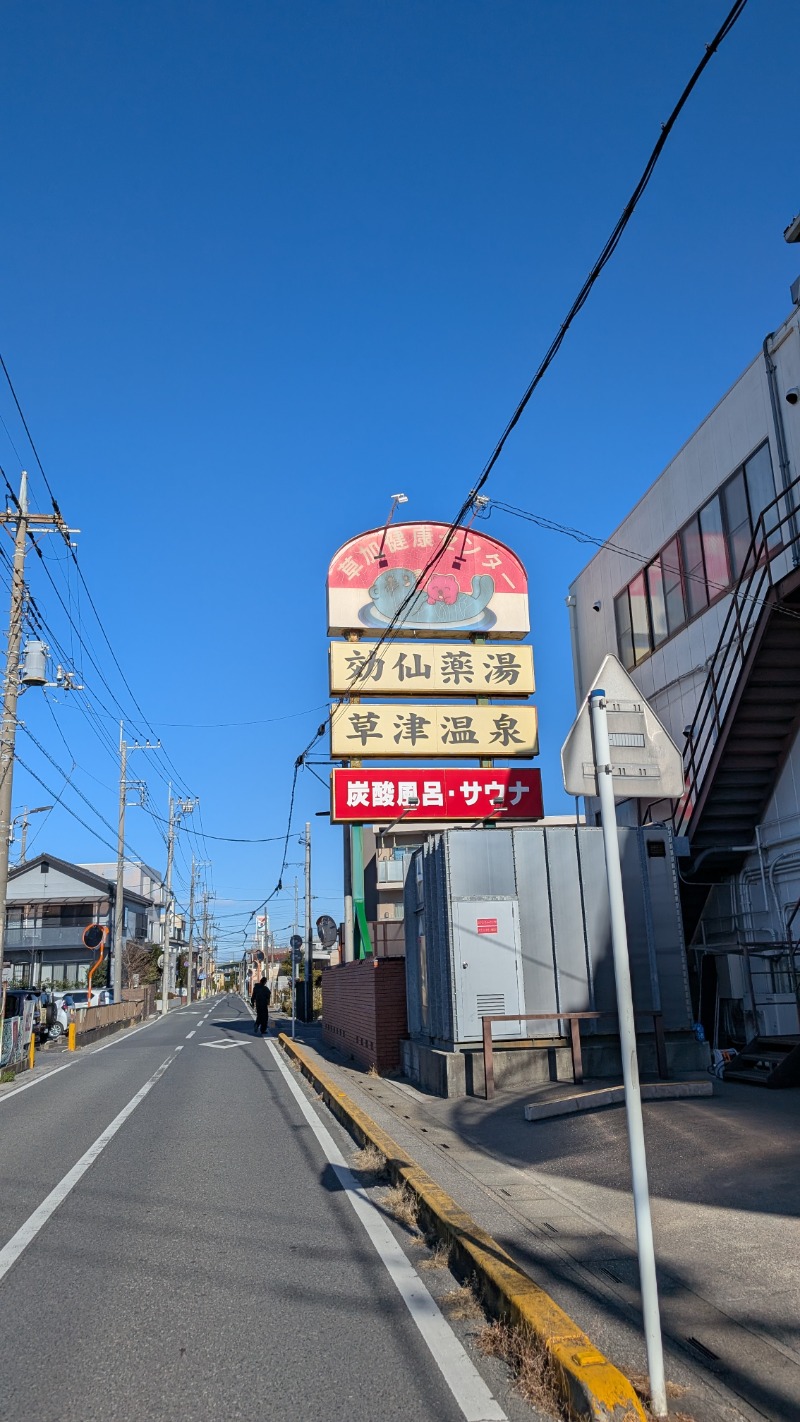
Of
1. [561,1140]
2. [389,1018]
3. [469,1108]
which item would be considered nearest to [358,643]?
[389,1018]

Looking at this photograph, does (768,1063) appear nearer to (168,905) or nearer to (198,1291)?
(198,1291)

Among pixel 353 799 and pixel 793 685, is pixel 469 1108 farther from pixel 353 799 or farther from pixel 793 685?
pixel 353 799

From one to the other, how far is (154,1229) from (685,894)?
11196 millimetres

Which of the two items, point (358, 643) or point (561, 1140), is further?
point (358, 643)

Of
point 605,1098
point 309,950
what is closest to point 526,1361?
point 605,1098

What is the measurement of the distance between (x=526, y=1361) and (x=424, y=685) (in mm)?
18688

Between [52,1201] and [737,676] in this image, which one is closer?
[52,1201]

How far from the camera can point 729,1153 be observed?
7.34m

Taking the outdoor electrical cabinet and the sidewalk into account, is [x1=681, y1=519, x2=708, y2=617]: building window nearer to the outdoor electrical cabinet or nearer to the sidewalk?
the outdoor electrical cabinet

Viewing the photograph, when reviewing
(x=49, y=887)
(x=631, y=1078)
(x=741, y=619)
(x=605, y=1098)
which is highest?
(x=49, y=887)

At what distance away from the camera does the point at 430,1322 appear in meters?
4.66

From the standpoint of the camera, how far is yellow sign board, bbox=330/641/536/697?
866 inches

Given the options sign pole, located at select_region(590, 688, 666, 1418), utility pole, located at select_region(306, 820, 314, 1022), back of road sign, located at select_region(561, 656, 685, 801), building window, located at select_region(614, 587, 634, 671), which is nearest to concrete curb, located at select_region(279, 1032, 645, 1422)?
sign pole, located at select_region(590, 688, 666, 1418)

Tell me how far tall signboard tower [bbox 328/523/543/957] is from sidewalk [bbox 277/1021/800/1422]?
1118 centimetres
